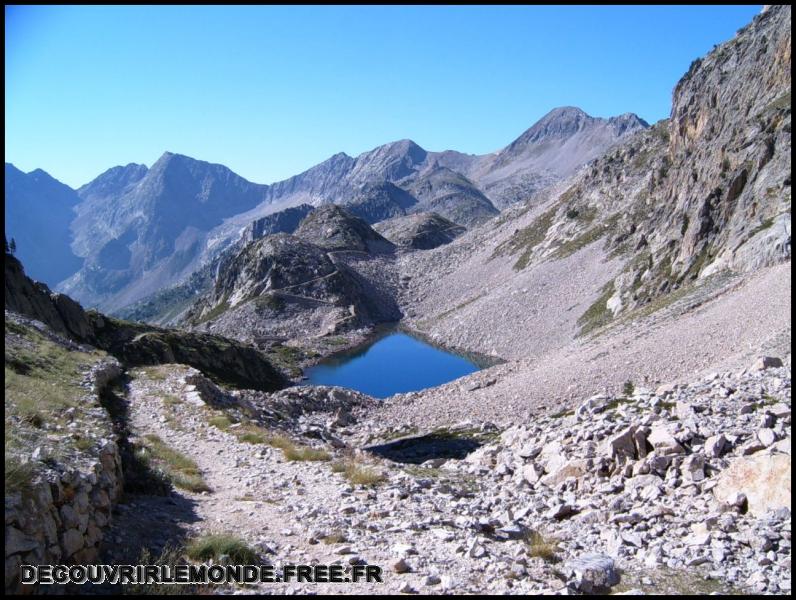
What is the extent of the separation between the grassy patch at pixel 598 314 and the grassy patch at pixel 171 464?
159 feet

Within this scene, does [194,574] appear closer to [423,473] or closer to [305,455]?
[305,455]

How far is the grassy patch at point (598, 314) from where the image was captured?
196 ft

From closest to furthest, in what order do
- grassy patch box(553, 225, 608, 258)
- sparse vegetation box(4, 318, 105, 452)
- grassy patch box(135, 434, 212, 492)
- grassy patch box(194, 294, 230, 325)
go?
sparse vegetation box(4, 318, 105, 452), grassy patch box(135, 434, 212, 492), grassy patch box(553, 225, 608, 258), grassy patch box(194, 294, 230, 325)

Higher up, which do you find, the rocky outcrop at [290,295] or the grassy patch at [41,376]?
the rocky outcrop at [290,295]

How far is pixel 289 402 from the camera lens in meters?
38.0

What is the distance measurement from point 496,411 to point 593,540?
916 inches

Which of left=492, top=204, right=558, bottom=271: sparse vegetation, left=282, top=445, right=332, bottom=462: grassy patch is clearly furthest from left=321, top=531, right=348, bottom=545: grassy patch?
left=492, top=204, right=558, bottom=271: sparse vegetation

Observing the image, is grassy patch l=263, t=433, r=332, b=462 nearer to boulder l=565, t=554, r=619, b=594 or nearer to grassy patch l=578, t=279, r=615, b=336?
boulder l=565, t=554, r=619, b=594

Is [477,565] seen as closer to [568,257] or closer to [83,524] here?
[83,524]

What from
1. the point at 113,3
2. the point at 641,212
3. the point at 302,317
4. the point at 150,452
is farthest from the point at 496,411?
the point at 302,317

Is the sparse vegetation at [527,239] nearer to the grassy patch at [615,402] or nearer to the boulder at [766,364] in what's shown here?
the grassy patch at [615,402]

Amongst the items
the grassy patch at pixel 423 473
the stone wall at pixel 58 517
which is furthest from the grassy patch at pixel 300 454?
the stone wall at pixel 58 517

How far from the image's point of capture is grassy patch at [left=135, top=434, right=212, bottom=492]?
14.6 metres

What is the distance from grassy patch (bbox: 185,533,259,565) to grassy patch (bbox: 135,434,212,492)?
517cm
